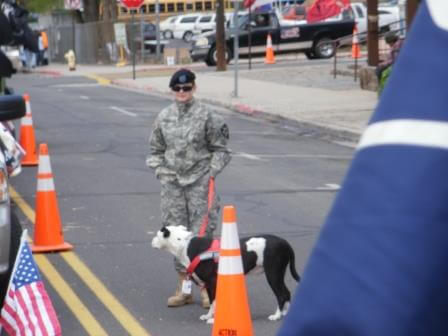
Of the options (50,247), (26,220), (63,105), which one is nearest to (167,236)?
(50,247)

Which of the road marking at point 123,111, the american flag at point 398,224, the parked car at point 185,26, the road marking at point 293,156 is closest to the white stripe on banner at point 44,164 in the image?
the road marking at point 293,156

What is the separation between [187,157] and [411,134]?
6.81 m

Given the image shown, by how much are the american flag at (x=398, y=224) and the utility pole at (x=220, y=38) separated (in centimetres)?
3605

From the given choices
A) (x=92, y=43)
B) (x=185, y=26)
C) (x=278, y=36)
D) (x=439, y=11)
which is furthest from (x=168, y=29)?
(x=439, y=11)

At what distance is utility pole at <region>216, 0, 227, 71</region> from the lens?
37625mm

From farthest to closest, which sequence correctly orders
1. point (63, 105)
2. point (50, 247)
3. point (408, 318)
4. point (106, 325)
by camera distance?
1. point (63, 105)
2. point (50, 247)
3. point (106, 325)
4. point (408, 318)

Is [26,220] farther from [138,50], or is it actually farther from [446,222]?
[138,50]

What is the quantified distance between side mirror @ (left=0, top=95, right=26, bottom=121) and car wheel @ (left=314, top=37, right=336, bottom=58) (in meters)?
37.8

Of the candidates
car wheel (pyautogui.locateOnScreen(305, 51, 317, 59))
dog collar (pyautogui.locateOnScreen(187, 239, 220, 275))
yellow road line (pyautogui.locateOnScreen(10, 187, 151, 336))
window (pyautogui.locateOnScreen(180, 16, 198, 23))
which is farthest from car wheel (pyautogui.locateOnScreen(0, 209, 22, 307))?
window (pyautogui.locateOnScreen(180, 16, 198, 23))

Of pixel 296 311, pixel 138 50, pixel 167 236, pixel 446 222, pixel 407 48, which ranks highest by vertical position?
pixel 407 48

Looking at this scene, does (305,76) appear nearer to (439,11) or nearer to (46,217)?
(46,217)

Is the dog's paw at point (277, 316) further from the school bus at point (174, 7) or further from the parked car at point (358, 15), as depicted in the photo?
the school bus at point (174, 7)

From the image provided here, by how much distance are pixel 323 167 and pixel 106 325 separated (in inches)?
350

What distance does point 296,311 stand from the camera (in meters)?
1.58
